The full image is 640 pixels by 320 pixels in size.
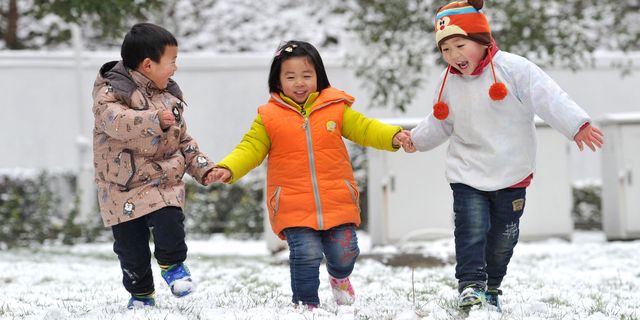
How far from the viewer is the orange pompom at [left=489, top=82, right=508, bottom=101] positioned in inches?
158

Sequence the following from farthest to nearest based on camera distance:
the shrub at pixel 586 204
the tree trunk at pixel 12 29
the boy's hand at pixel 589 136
→ the tree trunk at pixel 12 29
the shrub at pixel 586 204
the boy's hand at pixel 589 136

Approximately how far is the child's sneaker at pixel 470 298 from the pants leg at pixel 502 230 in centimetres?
28

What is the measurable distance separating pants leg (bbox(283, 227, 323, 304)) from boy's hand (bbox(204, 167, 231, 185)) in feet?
1.31

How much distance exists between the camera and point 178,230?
4.15 m

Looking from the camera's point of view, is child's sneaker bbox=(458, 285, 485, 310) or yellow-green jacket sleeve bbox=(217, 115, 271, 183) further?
yellow-green jacket sleeve bbox=(217, 115, 271, 183)

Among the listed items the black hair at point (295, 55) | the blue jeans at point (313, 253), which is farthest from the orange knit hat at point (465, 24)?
the blue jeans at point (313, 253)

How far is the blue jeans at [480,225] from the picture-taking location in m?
4.16

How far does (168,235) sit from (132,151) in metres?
0.42

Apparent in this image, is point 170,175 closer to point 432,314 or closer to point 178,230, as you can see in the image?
point 178,230

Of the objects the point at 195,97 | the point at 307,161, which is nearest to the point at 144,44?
the point at 307,161

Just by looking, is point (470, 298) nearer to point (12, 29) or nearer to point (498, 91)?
point (498, 91)

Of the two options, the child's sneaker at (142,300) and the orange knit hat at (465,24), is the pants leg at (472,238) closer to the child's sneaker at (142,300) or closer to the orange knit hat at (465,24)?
the orange knit hat at (465,24)

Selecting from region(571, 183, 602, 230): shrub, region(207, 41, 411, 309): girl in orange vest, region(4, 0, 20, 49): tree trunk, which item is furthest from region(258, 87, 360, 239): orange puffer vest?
region(4, 0, 20, 49): tree trunk

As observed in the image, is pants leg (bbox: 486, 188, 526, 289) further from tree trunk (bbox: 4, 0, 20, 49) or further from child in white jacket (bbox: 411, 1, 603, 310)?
tree trunk (bbox: 4, 0, 20, 49)
